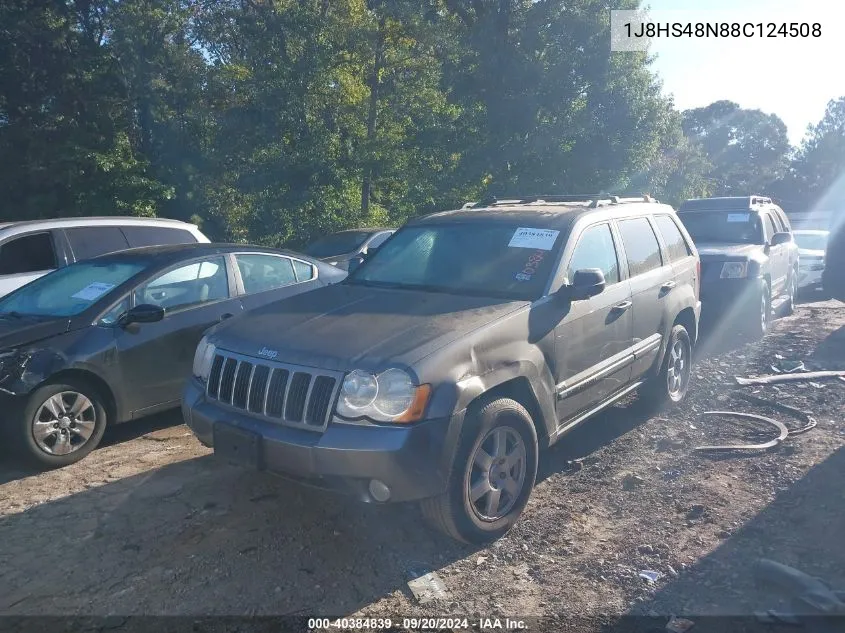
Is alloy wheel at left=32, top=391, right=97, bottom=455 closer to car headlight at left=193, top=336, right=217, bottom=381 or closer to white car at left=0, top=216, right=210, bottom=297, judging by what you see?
car headlight at left=193, top=336, right=217, bottom=381

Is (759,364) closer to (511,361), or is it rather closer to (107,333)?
(511,361)

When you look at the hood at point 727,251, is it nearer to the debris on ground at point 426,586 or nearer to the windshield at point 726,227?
the windshield at point 726,227

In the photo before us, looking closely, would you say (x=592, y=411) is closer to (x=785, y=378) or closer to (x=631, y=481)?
(x=631, y=481)

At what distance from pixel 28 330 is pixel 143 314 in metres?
0.77

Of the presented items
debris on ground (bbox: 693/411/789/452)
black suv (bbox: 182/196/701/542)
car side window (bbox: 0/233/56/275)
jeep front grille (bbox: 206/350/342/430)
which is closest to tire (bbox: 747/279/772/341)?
debris on ground (bbox: 693/411/789/452)

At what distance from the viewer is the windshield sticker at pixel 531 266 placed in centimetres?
428

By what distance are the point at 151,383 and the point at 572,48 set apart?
44.6 feet

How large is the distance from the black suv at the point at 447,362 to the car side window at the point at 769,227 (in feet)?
17.8

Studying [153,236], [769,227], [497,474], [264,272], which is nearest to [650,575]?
[497,474]

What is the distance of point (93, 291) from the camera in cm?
538

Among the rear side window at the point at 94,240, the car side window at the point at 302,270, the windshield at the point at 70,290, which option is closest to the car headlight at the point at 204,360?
the windshield at the point at 70,290

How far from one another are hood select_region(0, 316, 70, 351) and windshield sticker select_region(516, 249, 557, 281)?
3323 millimetres

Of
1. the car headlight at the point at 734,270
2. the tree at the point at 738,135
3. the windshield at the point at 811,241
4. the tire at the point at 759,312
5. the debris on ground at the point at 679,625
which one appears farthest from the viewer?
the tree at the point at 738,135

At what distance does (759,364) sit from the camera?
783 centimetres
